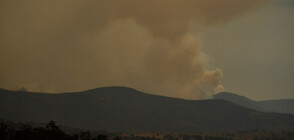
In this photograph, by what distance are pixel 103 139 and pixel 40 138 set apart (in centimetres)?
2986

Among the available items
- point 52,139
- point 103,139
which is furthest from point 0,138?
point 103,139

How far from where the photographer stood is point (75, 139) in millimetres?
198375

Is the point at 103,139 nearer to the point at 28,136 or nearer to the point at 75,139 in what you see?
the point at 75,139

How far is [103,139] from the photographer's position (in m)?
199

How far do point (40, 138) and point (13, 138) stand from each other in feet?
42.6

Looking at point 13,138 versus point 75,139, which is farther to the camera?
point 75,139

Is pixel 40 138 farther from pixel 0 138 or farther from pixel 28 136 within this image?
pixel 0 138

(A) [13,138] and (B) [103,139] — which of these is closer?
(A) [13,138]

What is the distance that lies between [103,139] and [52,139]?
24.6 metres

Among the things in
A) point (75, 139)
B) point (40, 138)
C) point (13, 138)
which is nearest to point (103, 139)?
point (75, 139)

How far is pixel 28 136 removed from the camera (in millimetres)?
188375

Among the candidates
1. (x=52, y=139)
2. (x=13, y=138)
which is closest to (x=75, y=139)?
(x=52, y=139)

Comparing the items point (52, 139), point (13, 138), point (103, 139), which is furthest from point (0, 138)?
point (103, 139)

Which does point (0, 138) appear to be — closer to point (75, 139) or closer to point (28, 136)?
point (28, 136)
